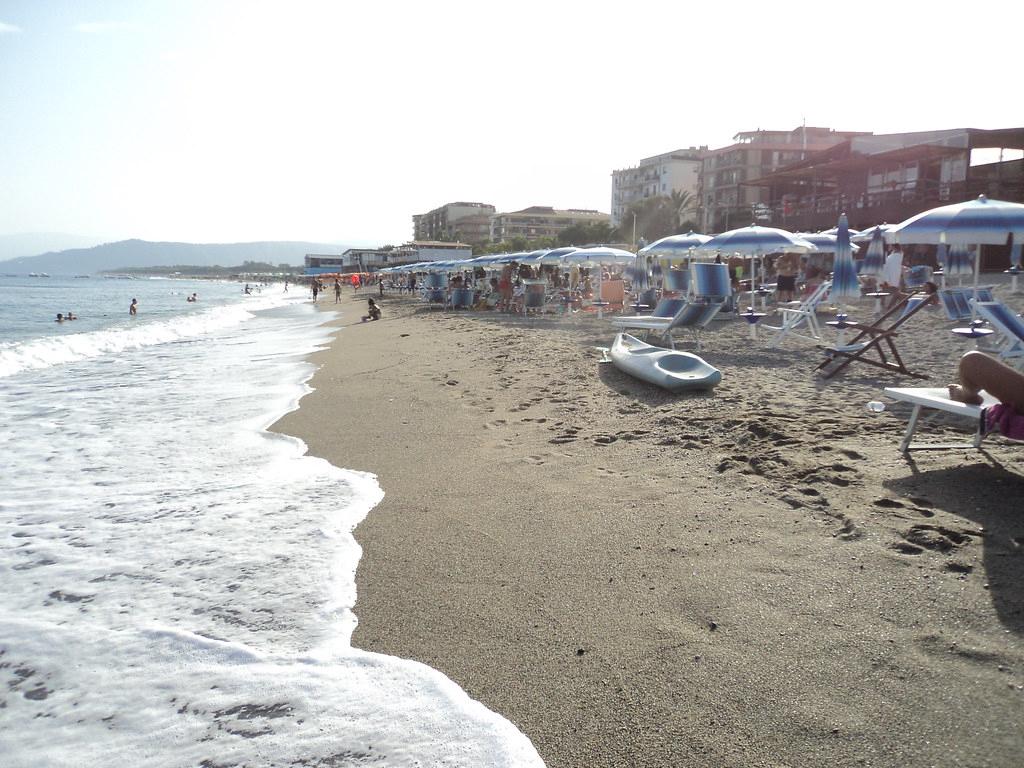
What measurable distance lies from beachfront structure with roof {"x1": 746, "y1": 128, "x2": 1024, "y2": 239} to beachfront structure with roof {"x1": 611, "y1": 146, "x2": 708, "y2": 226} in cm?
3444

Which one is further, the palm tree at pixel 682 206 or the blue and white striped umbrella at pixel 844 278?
the palm tree at pixel 682 206

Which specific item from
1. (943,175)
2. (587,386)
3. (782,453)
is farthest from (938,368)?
(943,175)

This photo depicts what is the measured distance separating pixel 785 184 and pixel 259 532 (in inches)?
1493

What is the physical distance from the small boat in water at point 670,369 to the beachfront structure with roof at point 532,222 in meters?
84.2

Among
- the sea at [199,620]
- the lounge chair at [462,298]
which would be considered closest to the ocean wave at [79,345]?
the lounge chair at [462,298]

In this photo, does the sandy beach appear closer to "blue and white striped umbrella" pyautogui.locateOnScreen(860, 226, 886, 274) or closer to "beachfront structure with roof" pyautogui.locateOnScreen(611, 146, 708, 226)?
"blue and white striped umbrella" pyautogui.locateOnScreen(860, 226, 886, 274)

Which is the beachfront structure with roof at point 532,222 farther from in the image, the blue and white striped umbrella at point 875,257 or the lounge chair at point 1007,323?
the lounge chair at point 1007,323

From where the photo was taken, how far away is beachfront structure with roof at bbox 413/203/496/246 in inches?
4107

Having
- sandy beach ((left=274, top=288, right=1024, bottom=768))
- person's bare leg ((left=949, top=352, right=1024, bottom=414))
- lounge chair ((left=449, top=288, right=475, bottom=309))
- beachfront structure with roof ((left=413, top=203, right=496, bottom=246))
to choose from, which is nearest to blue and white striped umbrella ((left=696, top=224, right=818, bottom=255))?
sandy beach ((left=274, top=288, right=1024, bottom=768))

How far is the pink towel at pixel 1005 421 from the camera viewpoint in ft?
9.61

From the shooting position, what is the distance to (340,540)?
10.7 ft

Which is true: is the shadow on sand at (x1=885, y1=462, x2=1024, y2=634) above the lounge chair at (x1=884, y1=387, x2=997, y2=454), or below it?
below

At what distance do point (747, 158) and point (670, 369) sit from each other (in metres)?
52.5

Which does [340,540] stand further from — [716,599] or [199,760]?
[716,599]
